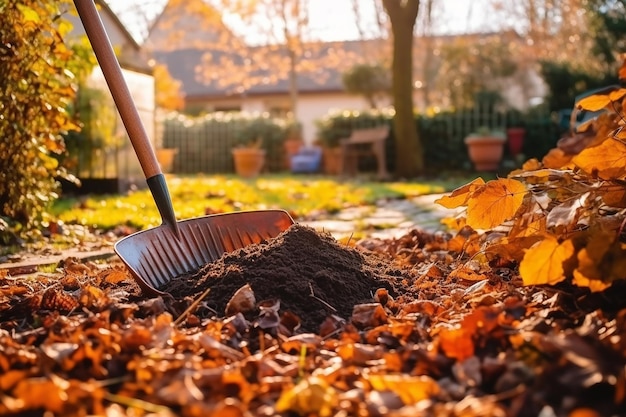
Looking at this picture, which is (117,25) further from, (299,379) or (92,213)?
(299,379)

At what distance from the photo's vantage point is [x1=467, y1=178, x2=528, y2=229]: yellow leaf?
2.27 m

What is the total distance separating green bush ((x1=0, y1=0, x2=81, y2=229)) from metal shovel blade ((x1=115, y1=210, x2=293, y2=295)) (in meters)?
1.57

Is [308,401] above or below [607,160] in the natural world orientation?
below

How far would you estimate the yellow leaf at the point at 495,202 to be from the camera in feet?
7.45

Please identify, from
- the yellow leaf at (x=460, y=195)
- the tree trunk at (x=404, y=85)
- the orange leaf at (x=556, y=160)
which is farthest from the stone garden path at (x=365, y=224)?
the tree trunk at (x=404, y=85)

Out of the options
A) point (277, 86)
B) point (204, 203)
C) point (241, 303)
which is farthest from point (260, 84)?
point (241, 303)

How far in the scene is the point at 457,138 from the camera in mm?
13602

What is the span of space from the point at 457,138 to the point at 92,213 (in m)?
9.38

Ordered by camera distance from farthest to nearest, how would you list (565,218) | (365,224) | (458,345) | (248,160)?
Answer: 1. (248,160)
2. (365,224)
3. (565,218)
4. (458,345)

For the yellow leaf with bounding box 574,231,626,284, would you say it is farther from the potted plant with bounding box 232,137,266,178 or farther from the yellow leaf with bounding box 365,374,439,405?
the potted plant with bounding box 232,137,266,178

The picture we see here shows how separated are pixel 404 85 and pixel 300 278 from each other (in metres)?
10.0

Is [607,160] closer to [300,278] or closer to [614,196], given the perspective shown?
[614,196]

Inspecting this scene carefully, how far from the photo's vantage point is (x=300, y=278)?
7.43 ft

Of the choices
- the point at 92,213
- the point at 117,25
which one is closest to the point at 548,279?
the point at 92,213
